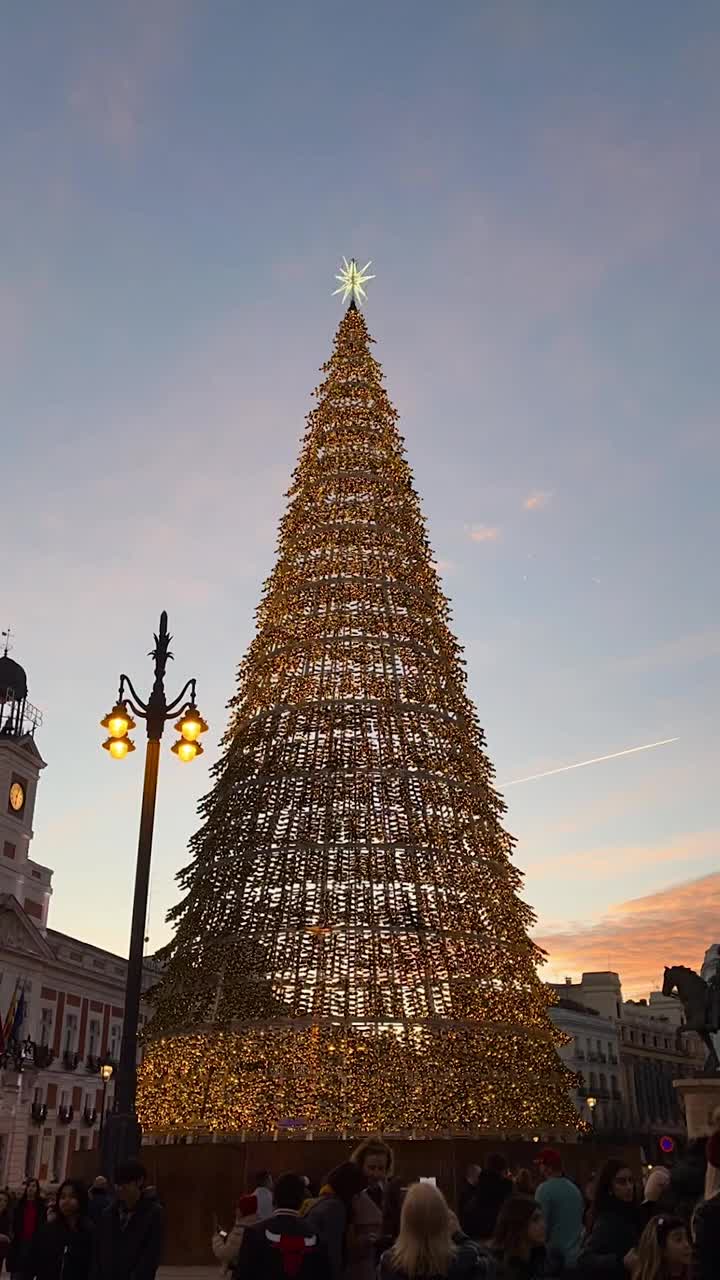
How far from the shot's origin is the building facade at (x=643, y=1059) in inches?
3703

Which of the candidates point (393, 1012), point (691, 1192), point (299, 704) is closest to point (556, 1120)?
point (393, 1012)

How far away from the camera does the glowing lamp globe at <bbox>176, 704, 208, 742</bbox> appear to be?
561 inches

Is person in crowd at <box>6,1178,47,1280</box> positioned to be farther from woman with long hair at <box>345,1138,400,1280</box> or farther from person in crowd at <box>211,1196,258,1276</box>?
woman with long hair at <box>345,1138,400,1280</box>

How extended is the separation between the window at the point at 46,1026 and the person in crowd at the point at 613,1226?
50.9 metres

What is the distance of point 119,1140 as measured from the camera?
37.3ft

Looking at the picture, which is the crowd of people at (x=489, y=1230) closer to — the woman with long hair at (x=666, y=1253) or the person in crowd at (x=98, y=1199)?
the woman with long hair at (x=666, y=1253)

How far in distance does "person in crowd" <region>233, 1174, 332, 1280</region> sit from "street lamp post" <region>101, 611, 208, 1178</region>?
6137mm

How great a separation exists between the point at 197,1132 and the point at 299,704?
7.43 meters

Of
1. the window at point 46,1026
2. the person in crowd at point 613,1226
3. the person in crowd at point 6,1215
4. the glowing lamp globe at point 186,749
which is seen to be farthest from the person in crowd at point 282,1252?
the window at point 46,1026

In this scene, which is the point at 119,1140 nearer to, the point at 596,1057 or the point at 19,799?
the point at 19,799

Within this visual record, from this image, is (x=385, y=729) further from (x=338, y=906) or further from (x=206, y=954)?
(x=206, y=954)

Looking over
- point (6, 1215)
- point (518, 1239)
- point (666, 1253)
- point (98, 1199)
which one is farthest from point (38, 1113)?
point (666, 1253)

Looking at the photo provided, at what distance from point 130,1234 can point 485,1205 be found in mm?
2387

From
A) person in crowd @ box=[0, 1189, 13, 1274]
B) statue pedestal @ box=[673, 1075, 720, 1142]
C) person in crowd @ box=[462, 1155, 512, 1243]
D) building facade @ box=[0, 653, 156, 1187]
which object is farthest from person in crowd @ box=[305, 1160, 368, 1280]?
building facade @ box=[0, 653, 156, 1187]
